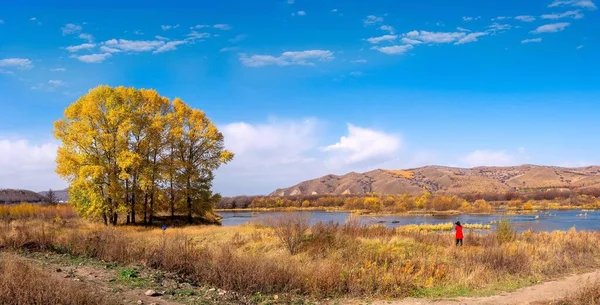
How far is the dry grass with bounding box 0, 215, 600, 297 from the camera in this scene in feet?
44.4

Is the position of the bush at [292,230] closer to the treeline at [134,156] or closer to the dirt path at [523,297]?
the dirt path at [523,297]

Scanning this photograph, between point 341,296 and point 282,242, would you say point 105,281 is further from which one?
point 282,242

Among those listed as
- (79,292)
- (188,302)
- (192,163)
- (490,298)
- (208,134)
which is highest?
(208,134)

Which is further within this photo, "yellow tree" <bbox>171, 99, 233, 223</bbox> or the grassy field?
"yellow tree" <bbox>171, 99, 233, 223</bbox>

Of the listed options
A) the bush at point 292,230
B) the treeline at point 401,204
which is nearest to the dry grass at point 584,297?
the bush at point 292,230

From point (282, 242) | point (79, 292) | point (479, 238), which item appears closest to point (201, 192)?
point (282, 242)

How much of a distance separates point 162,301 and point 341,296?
524 cm

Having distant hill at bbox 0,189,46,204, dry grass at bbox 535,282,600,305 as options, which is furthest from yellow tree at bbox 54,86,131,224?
distant hill at bbox 0,189,46,204

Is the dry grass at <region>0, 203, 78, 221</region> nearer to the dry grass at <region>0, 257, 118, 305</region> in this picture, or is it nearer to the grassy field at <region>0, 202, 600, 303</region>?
the grassy field at <region>0, 202, 600, 303</region>

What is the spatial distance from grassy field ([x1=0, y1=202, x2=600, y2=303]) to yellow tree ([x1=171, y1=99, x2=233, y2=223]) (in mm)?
13618

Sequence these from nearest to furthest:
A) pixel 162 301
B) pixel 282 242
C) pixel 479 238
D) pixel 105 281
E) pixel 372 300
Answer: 1. pixel 162 301
2. pixel 105 281
3. pixel 372 300
4. pixel 282 242
5. pixel 479 238

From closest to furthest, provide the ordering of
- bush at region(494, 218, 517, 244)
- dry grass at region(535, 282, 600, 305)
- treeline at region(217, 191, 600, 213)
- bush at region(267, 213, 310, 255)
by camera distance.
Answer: dry grass at region(535, 282, 600, 305) → bush at region(267, 213, 310, 255) → bush at region(494, 218, 517, 244) → treeline at region(217, 191, 600, 213)

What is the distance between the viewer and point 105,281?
11.9 meters

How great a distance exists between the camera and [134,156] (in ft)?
108
